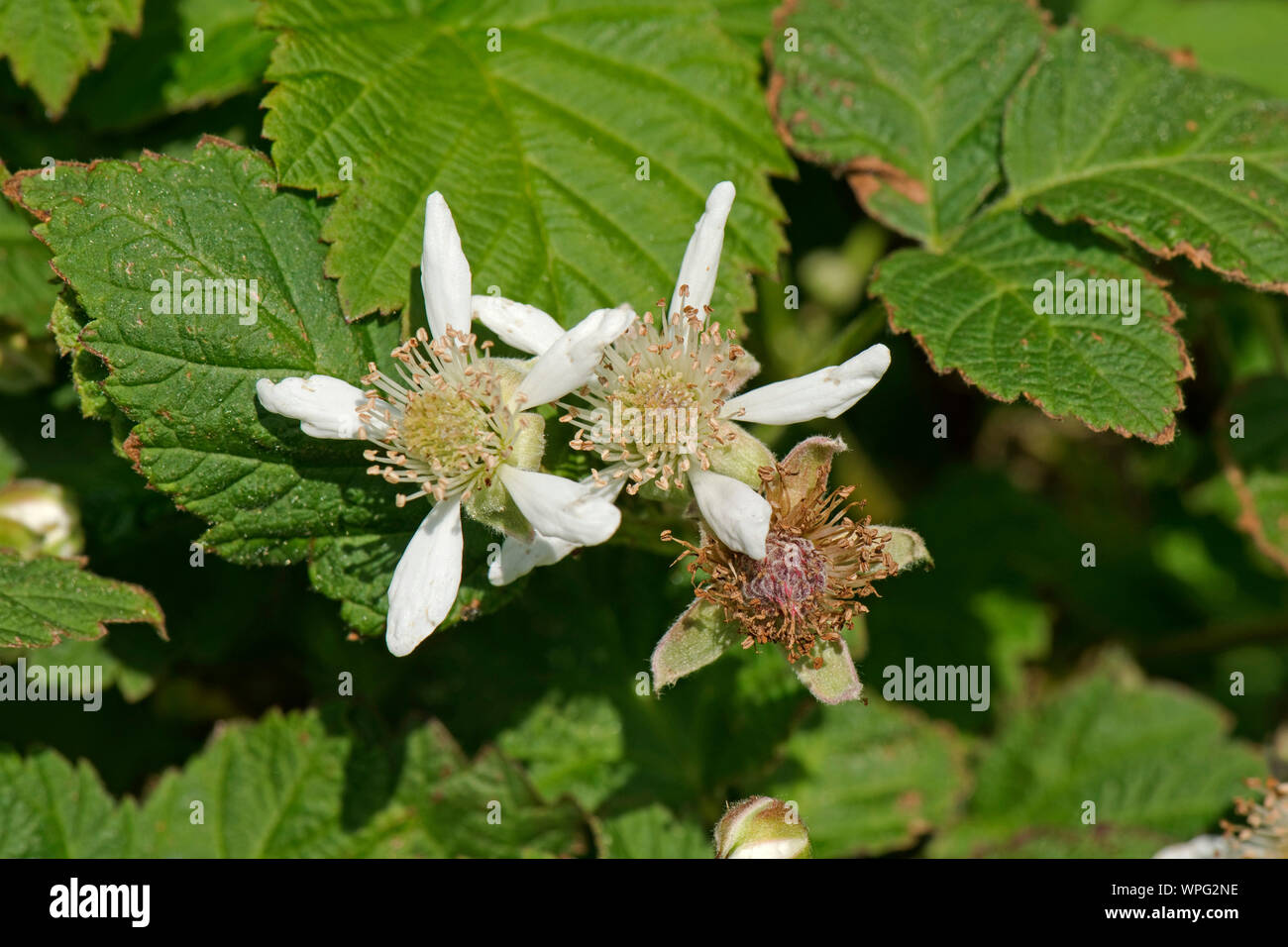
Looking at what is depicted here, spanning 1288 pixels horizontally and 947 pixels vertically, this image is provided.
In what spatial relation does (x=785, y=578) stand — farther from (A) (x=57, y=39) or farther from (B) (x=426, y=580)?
(A) (x=57, y=39)

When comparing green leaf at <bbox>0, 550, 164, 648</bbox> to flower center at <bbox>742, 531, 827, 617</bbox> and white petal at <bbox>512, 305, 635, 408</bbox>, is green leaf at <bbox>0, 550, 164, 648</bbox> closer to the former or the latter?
white petal at <bbox>512, 305, 635, 408</bbox>

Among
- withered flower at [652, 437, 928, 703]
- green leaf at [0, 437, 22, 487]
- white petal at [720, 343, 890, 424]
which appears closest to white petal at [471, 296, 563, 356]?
white petal at [720, 343, 890, 424]

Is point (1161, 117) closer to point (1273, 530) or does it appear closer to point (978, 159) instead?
point (978, 159)

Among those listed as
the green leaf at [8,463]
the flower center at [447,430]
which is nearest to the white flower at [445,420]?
the flower center at [447,430]

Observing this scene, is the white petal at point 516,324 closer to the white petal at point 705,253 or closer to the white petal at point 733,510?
the white petal at point 705,253

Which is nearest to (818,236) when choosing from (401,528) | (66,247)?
(401,528)

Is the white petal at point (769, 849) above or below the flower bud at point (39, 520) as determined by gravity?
below
